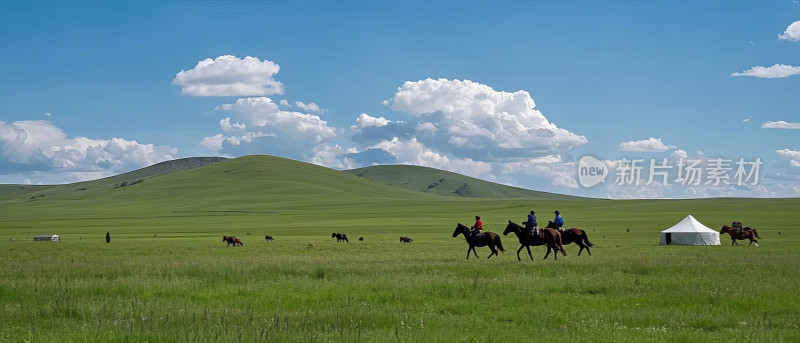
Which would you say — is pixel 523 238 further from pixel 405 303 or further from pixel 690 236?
pixel 690 236

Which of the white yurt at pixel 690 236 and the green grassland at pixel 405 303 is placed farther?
the white yurt at pixel 690 236

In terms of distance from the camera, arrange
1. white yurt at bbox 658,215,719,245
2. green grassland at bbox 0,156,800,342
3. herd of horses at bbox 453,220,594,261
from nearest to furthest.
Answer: green grassland at bbox 0,156,800,342 < herd of horses at bbox 453,220,594,261 < white yurt at bbox 658,215,719,245

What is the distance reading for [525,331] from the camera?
12.1m

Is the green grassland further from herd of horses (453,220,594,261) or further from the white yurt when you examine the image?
the white yurt

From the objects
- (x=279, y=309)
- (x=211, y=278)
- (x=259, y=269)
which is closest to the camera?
(x=279, y=309)

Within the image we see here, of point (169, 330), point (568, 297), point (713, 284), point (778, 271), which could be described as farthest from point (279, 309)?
point (778, 271)

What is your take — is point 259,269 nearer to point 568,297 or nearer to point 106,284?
point 106,284

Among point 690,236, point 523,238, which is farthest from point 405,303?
point 690,236

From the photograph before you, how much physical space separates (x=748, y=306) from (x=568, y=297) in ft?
12.7

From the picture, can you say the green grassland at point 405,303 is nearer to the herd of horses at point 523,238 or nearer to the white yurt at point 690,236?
the herd of horses at point 523,238

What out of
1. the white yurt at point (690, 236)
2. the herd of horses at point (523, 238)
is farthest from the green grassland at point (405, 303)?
the white yurt at point (690, 236)

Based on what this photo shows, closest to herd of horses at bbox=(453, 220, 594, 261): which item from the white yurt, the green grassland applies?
the green grassland

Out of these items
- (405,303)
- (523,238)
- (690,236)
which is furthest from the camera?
(690,236)

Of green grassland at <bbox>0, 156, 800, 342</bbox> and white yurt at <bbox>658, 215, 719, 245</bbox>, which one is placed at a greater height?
white yurt at <bbox>658, 215, 719, 245</bbox>
